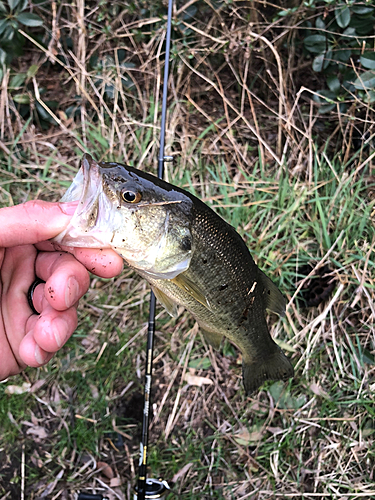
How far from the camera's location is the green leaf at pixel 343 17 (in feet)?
9.34

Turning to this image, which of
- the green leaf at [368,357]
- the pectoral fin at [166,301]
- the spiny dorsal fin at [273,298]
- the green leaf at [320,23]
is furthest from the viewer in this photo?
the green leaf at [320,23]

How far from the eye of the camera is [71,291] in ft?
5.25

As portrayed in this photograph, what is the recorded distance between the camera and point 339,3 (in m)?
2.87

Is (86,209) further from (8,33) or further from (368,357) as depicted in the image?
(8,33)

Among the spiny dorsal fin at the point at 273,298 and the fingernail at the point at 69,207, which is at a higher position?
the fingernail at the point at 69,207

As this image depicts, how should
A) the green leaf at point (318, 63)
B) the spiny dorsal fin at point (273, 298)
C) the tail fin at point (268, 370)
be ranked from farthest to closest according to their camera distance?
1. the green leaf at point (318, 63)
2. the tail fin at point (268, 370)
3. the spiny dorsal fin at point (273, 298)

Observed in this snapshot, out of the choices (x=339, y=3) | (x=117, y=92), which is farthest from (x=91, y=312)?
(x=339, y=3)

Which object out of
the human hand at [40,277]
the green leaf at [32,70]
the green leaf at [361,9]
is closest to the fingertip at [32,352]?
the human hand at [40,277]

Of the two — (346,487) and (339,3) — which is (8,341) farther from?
(339,3)

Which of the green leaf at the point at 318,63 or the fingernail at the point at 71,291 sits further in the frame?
the green leaf at the point at 318,63

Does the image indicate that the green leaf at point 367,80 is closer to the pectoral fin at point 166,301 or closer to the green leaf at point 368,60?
the green leaf at point 368,60

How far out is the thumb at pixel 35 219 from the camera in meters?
1.51

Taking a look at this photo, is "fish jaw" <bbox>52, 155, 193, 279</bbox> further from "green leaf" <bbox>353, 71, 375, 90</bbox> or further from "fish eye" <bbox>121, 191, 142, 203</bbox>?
"green leaf" <bbox>353, 71, 375, 90</bbox>

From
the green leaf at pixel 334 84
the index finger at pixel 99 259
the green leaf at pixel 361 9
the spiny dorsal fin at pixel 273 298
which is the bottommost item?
the spiny dorsal fin at pixel 273 298
